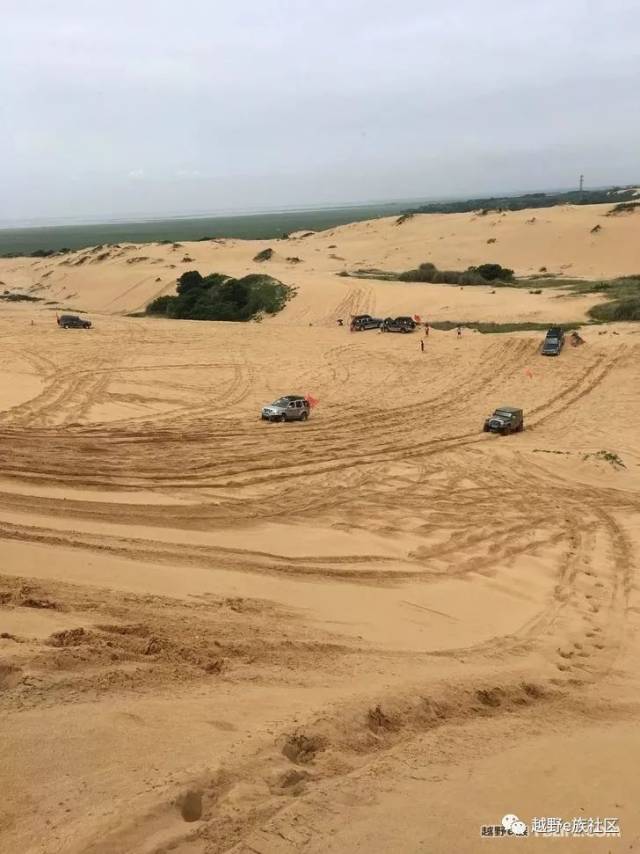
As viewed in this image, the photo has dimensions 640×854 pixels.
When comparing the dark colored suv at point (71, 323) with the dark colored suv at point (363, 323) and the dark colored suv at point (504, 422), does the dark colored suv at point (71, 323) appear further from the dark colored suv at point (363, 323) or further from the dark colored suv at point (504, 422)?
the dark colored suv at point (504, 422)

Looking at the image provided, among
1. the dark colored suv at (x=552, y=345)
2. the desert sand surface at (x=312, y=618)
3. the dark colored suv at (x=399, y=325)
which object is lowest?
the desert sand surface at (x=312, y=618)

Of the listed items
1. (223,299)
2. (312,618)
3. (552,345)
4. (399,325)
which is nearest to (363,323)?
(399,325)

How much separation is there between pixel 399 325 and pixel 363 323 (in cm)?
254

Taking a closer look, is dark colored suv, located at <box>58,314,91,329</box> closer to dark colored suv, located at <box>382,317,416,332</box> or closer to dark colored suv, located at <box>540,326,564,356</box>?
dark colored suv, located at <box>382,317,416,332</box>

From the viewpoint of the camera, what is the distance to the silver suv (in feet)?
80.1

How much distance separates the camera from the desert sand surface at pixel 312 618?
5.61 meters

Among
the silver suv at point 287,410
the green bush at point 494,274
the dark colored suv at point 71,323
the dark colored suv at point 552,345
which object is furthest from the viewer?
the green bush at point 494,274

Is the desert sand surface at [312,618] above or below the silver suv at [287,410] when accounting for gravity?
below

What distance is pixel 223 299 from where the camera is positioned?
5334 cm

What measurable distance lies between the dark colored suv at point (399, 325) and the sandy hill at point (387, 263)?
4592mm

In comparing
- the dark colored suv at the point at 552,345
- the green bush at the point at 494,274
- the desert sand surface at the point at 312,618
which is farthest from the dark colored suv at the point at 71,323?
the green bush at the point at 494,274

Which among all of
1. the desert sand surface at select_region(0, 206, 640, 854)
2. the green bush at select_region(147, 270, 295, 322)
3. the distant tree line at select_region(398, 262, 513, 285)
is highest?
the distant tree line at select_region(398, 262, 513, 285)

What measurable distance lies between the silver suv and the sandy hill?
2307 cm

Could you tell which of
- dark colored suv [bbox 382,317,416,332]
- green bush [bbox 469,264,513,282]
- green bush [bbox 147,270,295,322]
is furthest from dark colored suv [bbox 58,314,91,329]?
green bush [bbox 469,264,513,282]
